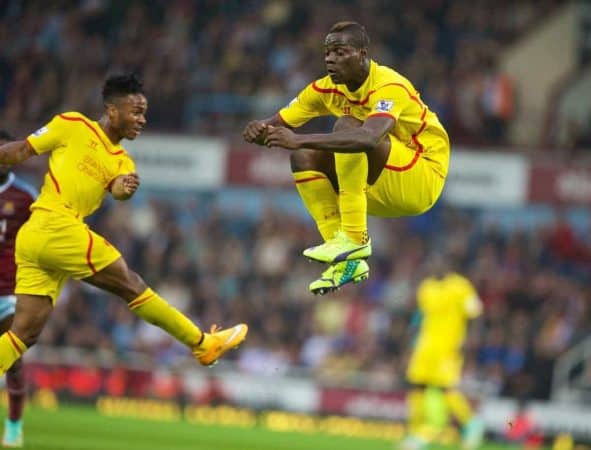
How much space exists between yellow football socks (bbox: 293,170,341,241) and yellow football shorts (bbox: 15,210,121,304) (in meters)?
1.51

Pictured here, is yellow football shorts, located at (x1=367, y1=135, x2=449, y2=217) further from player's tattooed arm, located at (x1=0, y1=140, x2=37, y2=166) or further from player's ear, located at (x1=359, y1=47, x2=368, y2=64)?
player's tattooed arm, located at (x1=0, y1=140, x2=37, y2=166)

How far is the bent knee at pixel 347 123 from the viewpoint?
30.8 ft

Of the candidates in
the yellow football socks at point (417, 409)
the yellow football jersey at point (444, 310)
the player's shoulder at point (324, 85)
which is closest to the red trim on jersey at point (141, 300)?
the player's shoulder at point (324, 85)

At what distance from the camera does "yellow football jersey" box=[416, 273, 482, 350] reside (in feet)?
56.0

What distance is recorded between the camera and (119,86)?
10422 millimetres

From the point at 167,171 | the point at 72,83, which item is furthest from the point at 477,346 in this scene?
the point at 72,83

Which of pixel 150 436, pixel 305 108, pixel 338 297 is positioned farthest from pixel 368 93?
pixel 338 297

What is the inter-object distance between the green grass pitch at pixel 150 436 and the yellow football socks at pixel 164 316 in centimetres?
222

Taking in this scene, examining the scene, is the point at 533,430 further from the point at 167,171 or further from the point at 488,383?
the point at 167,171

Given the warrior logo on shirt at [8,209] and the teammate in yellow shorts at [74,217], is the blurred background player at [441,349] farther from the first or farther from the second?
the teammate in yellow shorts at [74,217]

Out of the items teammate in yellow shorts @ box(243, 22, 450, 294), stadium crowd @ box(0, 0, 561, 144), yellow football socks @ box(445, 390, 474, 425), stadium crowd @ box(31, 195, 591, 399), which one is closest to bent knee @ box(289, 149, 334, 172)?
teammate in yellow shorts @ box(243, 22, 450, 294)

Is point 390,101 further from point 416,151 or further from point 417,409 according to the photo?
point 417,409

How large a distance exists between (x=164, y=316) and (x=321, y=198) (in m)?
1.53

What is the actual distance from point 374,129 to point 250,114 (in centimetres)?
1346
